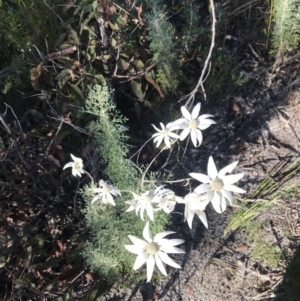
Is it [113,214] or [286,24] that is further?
[286,24]

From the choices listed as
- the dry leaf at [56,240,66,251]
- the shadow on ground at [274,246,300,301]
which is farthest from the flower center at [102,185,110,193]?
the shadow on ground at [274,246,300,301]

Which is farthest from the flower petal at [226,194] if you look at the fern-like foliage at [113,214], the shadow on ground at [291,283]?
the shadow on ground at [291,283]

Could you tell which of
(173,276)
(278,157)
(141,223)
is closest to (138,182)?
(141,223)

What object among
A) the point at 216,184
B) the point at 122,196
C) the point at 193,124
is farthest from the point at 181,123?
the point at 122,196

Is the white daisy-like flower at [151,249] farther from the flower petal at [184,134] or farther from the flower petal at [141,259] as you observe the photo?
the flower petal at [184,134]

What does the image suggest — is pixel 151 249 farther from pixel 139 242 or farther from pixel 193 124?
pixel 193 124

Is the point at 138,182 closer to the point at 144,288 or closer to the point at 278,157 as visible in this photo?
the point at 144,288

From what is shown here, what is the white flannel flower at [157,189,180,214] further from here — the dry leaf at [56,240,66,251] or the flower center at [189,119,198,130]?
the dry leaf at [56,240,66,251]

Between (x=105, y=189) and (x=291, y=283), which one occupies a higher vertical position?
(x=291, y=283)
